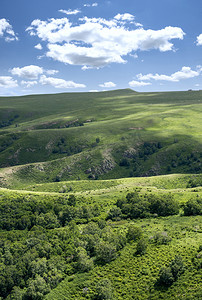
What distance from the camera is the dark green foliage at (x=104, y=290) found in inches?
2224

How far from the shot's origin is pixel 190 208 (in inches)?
3615

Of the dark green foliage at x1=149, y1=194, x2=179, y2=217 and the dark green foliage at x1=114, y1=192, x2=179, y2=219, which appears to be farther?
the dark green foliage at x1=114, y1=192, x2=179, y2=219

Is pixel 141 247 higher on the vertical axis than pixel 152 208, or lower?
lower

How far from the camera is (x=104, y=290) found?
57188 millimetres

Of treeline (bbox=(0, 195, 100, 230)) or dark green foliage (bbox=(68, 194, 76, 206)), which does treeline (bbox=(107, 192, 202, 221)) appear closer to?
treeline (bbox=(0, 195, 100, 230))

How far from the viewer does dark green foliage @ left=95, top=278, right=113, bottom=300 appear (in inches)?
2224

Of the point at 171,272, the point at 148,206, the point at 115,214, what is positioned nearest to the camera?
the point at 171,272

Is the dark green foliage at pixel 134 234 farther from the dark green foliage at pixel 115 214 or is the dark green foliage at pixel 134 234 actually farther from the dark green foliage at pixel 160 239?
the dark green foliage at pixel 115 214

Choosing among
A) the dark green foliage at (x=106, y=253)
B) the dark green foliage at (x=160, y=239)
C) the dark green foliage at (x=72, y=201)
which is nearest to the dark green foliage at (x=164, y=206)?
the dark green foliage at (x=160, y=239)

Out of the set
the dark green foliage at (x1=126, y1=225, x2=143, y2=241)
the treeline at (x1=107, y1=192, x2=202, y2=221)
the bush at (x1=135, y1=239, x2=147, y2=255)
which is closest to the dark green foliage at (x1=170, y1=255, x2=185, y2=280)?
the bush at (x1=135, y1=239, x2=147, y2=255)

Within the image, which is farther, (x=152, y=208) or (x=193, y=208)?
(x=152, y=208)

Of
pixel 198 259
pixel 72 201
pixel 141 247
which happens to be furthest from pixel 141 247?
pixel 72 201

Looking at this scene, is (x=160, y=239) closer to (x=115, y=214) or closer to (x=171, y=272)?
(x=171, y=272)

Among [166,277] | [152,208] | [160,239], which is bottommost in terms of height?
[166,277]
